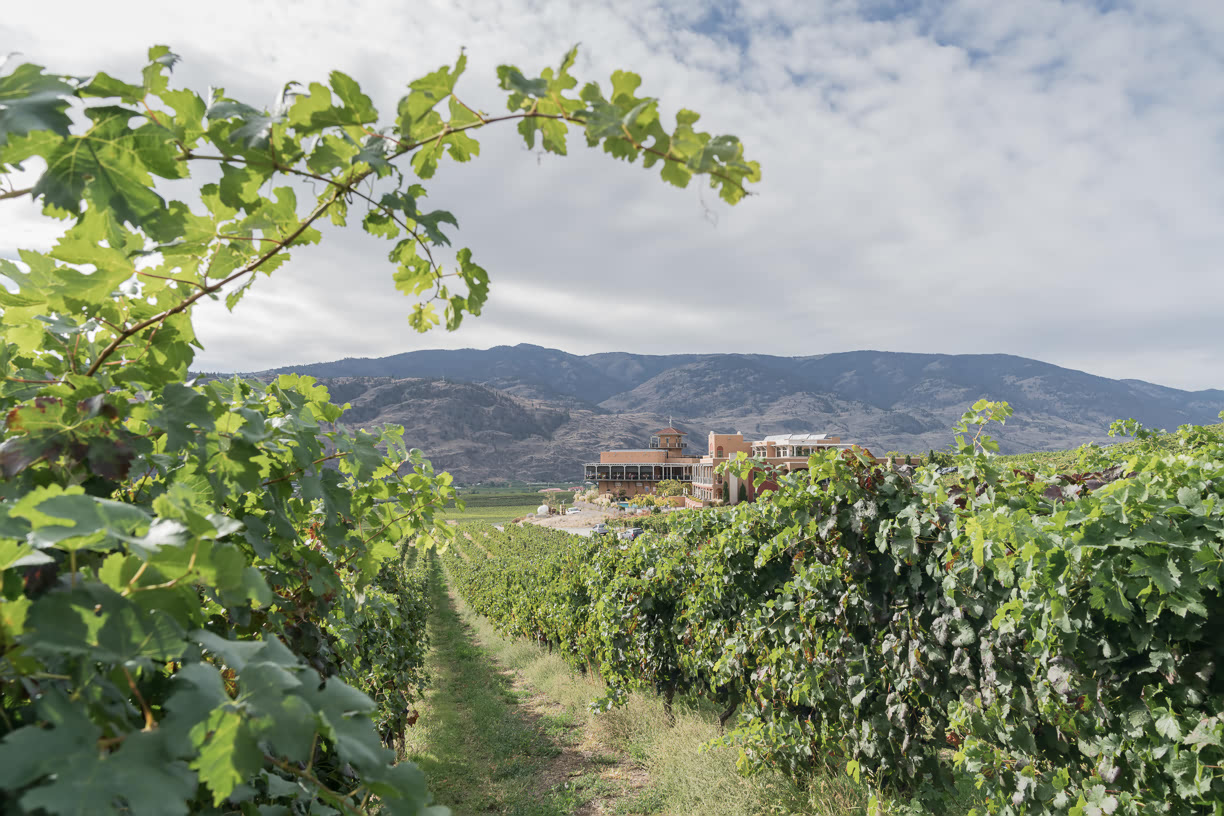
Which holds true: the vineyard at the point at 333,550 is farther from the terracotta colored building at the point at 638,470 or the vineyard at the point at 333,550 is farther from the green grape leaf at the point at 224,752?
the terracotta colored building at the point at 638,470

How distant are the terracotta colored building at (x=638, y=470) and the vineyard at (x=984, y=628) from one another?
3050 inches

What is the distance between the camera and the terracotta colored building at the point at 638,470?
84.5 meters

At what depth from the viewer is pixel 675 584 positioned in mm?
7430

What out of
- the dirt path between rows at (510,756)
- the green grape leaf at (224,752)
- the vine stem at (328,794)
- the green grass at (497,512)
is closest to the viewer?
the green grape leaf at (224,752)

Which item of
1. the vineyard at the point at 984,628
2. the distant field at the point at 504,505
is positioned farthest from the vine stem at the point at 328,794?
the distant field at the point at 504,505

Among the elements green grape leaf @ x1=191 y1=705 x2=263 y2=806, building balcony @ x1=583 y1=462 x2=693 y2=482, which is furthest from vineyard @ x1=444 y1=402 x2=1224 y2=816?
building balcony @ x1=583 y1=462 x2=693 y2=482

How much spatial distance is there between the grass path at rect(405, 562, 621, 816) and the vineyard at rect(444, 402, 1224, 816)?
170 cm

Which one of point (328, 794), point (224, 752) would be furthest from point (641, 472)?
point (224, 752)

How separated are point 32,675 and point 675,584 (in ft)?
23.5

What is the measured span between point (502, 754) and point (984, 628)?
6.00 m

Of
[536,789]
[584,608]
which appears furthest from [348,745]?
[584,608]

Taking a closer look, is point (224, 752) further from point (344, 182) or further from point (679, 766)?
point (679, 766)

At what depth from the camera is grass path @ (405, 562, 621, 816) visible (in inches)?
236

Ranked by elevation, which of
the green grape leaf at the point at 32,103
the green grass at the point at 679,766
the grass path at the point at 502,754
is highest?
the green grape leaf at the point at 32,103
